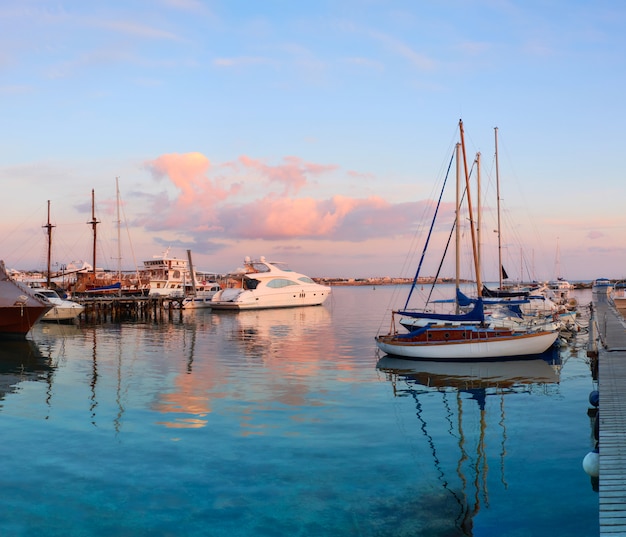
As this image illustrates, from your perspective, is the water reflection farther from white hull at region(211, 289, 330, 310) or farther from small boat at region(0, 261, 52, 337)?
white hull at region(211, 289, 330, 310)

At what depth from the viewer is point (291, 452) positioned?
14562mm

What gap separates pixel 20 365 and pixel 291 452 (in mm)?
20717

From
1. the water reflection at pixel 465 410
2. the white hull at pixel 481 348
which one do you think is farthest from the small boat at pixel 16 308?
the white hull at pixel 481 348

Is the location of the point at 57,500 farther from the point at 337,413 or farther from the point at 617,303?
the point at 617,303

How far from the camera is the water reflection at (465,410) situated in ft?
40.0

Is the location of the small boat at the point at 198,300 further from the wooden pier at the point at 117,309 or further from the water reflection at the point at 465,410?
the water reflection at the point at 465,410

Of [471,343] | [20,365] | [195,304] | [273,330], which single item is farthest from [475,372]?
[195,304]

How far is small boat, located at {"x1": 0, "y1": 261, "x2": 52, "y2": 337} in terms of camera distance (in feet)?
130

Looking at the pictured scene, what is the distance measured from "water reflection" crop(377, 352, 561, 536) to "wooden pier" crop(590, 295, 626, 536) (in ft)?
7.50

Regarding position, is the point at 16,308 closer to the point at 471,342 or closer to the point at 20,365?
the point at 20,365

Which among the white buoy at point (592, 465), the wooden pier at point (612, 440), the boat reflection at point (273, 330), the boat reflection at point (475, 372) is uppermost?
the wooden pier at point (612, 440)

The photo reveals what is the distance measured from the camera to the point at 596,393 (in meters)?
18.1

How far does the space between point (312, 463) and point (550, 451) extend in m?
6.08

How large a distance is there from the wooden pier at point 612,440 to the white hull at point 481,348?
4.65m
